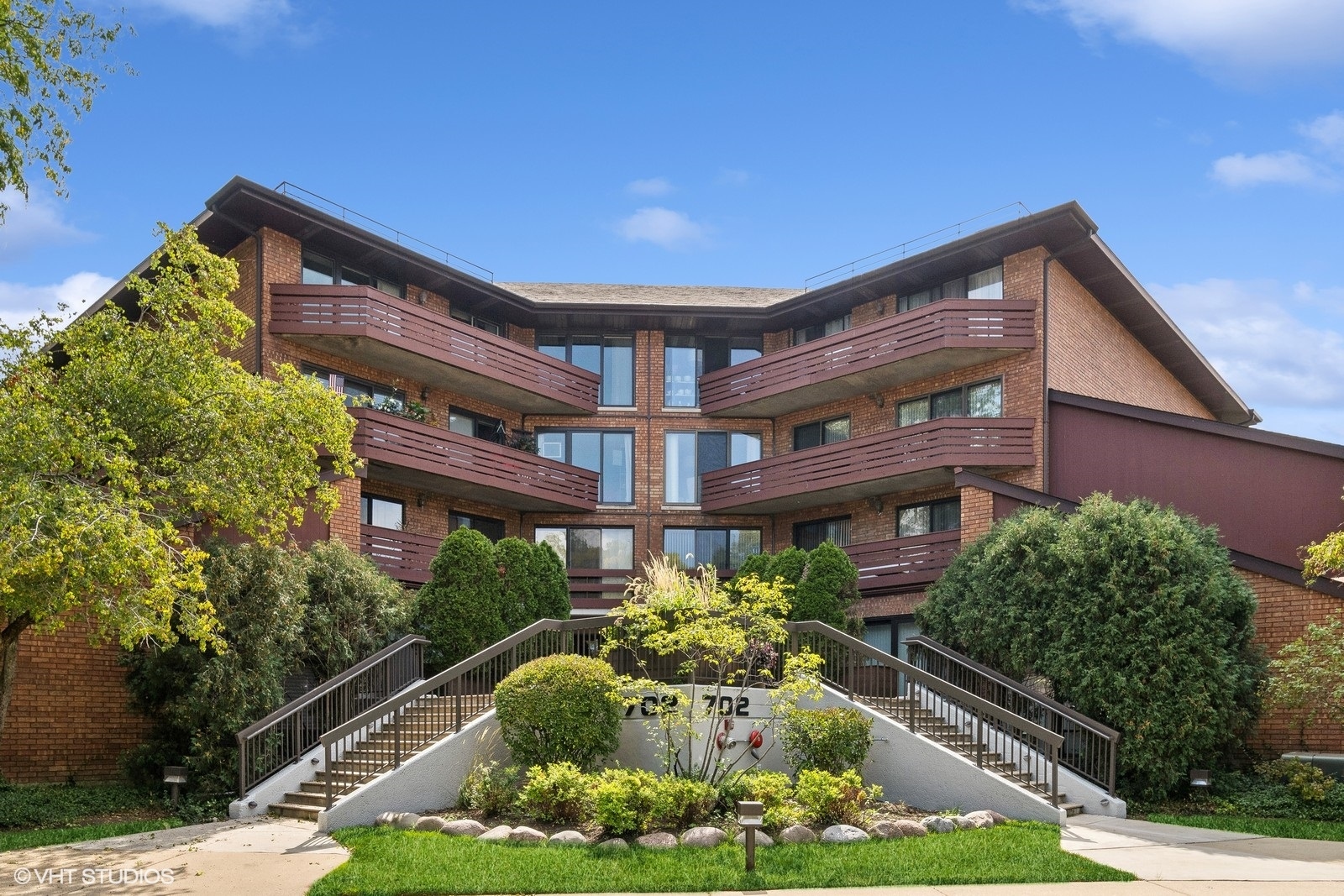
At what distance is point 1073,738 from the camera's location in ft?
61.6

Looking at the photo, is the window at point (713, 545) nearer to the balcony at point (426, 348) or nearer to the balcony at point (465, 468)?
the balcony at point (465, 468)

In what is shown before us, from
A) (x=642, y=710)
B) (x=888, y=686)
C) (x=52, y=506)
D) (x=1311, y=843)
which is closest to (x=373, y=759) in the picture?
(x=642, y=710)

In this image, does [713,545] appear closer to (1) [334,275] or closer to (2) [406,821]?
(1) [334,275]

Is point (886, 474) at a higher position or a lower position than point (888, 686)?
higher

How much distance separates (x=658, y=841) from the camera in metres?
13.7

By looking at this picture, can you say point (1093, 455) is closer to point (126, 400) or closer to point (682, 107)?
point (682, 107)

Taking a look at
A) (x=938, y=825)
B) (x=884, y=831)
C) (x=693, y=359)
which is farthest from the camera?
(x=693, y=359)

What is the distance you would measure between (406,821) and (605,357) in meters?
19.4

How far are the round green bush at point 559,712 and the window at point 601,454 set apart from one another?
15530mm

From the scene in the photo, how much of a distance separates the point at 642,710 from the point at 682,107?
967cm

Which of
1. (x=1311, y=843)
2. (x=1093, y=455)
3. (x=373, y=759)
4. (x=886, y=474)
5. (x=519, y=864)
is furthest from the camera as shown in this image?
(x=886, y=474)

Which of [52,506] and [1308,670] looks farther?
[1308,670]

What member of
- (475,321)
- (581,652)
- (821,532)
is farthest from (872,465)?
(475,321)

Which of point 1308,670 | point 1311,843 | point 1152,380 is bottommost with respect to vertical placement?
point 1311,843
